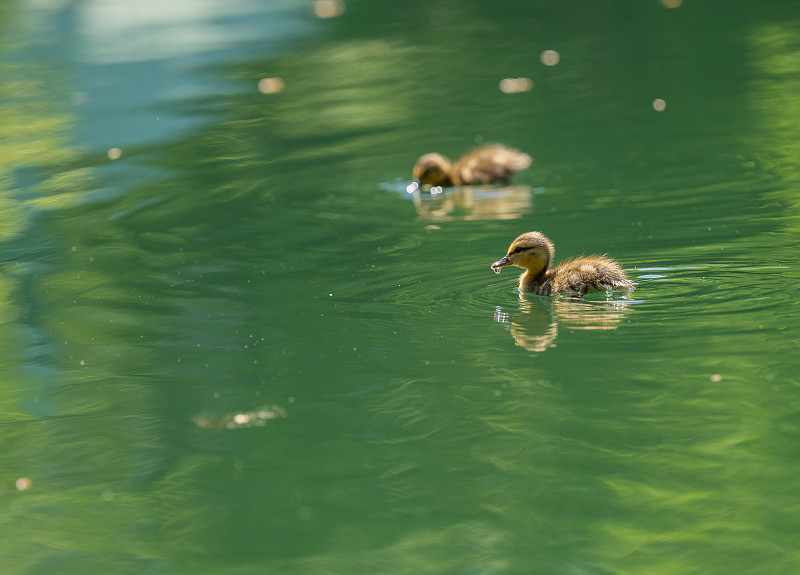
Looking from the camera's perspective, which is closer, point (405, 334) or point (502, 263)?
point (405, 334)

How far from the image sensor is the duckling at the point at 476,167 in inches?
342

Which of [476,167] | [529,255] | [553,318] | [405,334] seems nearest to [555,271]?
[529,255]

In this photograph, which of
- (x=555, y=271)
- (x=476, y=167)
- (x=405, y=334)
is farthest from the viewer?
(x=476, y=167)

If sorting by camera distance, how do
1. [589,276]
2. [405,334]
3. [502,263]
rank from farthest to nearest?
[502,263]
[589,276]
[405,334]

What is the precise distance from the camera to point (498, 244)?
6.94m

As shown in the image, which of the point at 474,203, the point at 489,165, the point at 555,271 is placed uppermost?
the point at 555,271

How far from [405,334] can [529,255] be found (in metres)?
0.95

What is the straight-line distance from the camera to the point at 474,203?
8.44m

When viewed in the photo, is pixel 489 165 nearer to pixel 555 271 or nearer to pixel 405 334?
pixel 555 271

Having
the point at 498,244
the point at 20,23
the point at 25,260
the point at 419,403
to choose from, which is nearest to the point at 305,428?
the point at 419,403

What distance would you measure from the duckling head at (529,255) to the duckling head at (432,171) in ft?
8.68

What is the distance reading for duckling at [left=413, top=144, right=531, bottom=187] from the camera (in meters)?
8.70

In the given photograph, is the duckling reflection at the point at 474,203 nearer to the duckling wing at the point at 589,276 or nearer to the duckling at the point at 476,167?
the duckling at the point at 476,167

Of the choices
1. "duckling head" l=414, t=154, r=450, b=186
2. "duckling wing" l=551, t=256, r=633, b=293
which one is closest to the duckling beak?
"duckling wing" l=551, t=256, r=633, b=293
